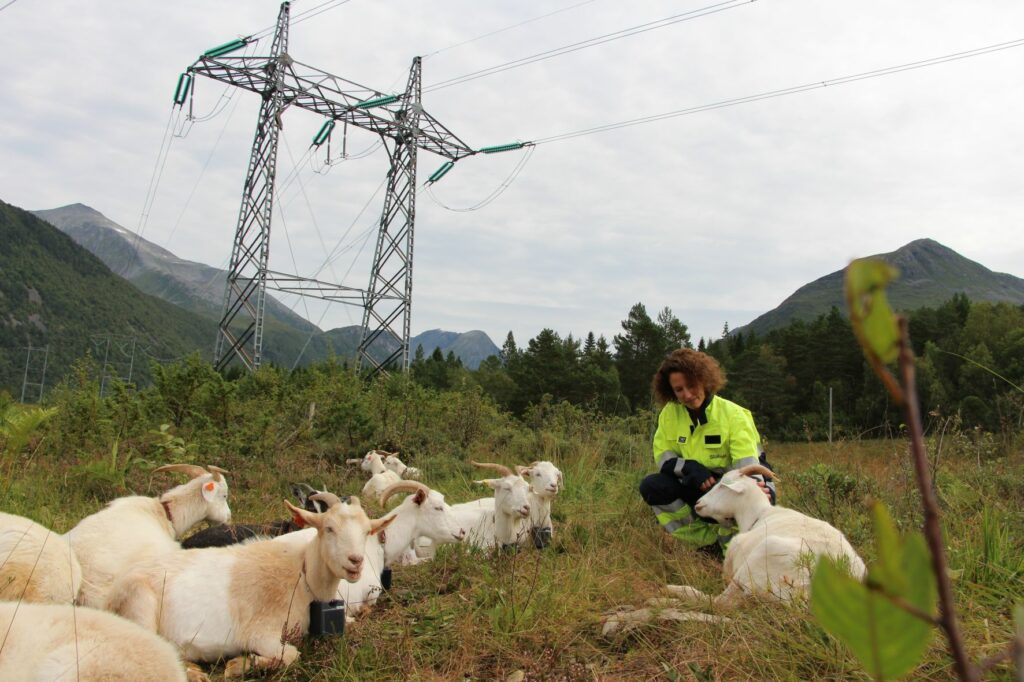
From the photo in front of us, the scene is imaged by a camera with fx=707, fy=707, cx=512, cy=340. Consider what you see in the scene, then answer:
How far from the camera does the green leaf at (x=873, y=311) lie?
419mm

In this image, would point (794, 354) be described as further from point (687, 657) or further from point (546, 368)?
point (687, 657)

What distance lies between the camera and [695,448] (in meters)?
6.19

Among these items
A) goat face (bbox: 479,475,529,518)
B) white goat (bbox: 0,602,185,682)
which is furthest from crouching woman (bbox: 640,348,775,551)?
white goat (bbox: 0,602,185,682)

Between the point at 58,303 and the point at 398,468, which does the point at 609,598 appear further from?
the point at 58,303

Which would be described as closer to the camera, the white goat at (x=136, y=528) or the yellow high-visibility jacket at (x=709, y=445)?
the white goat at (x=136, y=528)

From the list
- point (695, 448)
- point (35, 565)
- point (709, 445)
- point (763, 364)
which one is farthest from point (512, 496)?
point (763, 364)

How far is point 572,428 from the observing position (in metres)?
12.3

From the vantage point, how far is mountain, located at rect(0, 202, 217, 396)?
78812mm

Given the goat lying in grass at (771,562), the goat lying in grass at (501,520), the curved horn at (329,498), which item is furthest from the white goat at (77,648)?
the goat lying in grass at (501,520)

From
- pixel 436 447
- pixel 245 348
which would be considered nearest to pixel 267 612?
pixel 436 447

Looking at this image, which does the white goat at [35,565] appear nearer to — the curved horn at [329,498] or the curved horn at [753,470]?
the curved horn at [329,498]

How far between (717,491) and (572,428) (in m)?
7.04

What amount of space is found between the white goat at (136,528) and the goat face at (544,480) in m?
2.67

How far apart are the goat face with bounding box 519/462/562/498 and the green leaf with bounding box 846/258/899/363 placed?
20.2 ft
